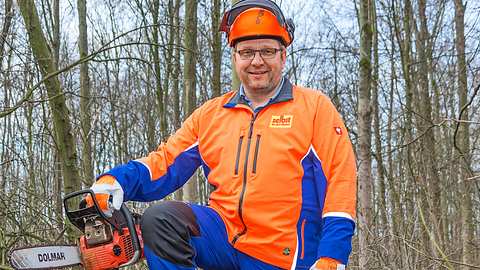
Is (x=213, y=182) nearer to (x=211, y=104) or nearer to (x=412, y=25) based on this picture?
(x=211, y=104)

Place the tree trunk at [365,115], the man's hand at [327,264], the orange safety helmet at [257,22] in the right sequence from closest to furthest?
the man's hand at [327,264] → the orange safety helmet at [257,22] → the tree trunk at [365,115]

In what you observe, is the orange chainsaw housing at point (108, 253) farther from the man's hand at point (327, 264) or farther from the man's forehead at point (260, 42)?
the man's forehead at point (260, 42)

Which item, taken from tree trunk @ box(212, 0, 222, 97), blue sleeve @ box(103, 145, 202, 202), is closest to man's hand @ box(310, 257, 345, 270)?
blue sleeve @ box(103, 145, 202, 202)

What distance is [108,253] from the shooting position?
98.8 inches

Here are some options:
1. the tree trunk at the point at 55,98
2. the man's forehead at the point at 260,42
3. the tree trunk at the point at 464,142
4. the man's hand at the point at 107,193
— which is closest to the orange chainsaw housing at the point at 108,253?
the man's hand at the point at 107,193

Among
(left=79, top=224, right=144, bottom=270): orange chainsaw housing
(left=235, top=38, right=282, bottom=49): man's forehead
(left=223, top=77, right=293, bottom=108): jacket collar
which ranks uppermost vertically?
(left=235, top=38, right=282, bottom=49): man's forehead

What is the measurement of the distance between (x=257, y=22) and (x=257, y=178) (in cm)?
81

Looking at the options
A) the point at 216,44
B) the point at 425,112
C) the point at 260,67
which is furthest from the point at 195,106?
the point at 260,67

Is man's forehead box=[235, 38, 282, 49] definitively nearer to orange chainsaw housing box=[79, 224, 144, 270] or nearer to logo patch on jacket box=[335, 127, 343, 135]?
logo patch on jacket box=[335, 127, 343, 135]

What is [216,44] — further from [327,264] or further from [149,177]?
[327,264]

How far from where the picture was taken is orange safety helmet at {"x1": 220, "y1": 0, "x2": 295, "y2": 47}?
116 inches

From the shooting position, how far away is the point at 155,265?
2.51m

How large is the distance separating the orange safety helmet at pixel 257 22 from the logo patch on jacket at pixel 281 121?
431 mm

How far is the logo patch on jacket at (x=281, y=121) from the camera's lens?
9.33ft
